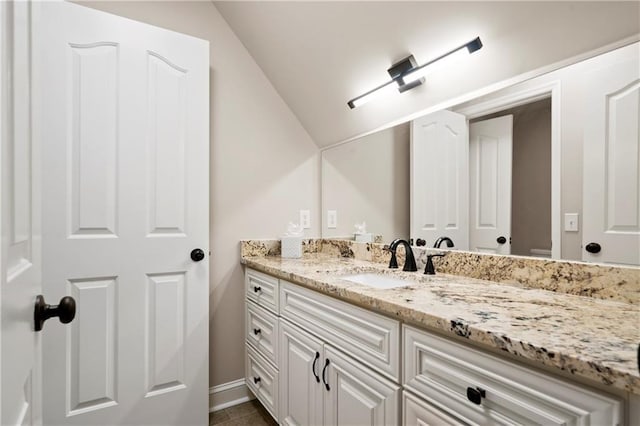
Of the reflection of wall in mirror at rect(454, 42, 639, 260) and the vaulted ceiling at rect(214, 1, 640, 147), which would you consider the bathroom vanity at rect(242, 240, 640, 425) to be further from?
the vaulted ceiling at rect(214, 1, 640, 147)

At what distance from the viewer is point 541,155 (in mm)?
1200

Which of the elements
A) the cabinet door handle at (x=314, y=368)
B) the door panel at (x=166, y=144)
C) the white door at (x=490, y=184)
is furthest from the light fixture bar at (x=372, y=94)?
the cabinet door handle at (x=314, y=368)

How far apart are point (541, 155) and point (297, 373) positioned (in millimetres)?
1286

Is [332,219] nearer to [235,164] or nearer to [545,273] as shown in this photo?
[235,164]

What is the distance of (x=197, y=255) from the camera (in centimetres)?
181

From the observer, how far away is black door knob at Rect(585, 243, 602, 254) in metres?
1.06

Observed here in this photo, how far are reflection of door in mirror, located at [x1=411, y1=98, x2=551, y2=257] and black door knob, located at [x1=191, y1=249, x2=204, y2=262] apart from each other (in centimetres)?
112

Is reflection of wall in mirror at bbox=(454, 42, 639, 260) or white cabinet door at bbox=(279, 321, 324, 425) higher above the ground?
reflection of wall in mirror at bbox=(454, 42, 639, 260)

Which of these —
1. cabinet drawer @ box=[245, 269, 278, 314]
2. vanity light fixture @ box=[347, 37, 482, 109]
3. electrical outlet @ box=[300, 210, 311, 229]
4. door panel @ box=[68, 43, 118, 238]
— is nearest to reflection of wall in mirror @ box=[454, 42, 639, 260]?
vanity light fixture @ box=[347, 37, 482, 109]

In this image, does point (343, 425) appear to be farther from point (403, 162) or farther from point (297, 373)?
point (403, 162)

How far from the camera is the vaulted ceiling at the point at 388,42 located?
1.09 meters

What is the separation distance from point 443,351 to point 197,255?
1.36 metres

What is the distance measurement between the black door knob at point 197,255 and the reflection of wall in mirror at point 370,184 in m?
0.88

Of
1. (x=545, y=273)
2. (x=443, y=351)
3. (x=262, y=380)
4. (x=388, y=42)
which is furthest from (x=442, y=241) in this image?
(x=262, y=380)
